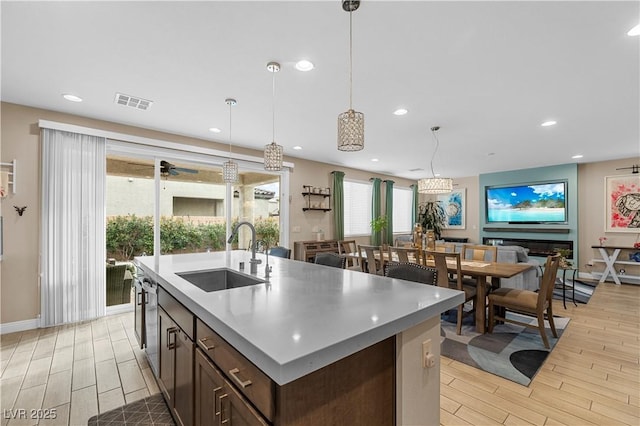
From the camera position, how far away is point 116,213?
13.4 feet

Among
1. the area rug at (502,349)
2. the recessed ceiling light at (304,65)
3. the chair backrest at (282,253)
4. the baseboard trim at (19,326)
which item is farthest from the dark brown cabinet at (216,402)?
the baseboard trim at (19,326)

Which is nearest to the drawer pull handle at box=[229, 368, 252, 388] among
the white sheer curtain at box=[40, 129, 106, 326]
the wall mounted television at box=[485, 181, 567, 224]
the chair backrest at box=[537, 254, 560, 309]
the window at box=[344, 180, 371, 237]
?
the chair backrest at box=[537, 254, 560, 309]

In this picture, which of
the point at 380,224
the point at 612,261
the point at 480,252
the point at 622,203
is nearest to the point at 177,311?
the point at 480,252

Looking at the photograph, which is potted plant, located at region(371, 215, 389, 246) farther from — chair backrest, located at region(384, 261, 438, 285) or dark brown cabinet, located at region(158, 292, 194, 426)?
dark brown cabinet, located at region(158, 292, 194, 426)

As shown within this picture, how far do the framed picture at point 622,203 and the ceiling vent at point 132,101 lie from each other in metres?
9.09

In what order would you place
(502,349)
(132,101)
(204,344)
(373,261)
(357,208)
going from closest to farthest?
(204,344) < (502,349) < (132,101) < (373,261) < (357,208)

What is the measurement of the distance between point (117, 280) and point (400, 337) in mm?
4260

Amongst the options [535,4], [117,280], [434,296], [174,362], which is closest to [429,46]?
[535,4]

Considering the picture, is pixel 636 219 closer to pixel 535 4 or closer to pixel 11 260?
pixel 535 4

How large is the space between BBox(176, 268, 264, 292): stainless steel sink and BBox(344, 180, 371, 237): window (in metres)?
5.06

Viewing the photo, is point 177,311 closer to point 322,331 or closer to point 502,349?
point 322,331

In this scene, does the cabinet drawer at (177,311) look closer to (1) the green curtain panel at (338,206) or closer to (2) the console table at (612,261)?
(1) the green curtain panel at (338,206)

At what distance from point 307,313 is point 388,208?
7.16 m

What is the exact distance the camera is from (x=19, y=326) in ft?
11.0
